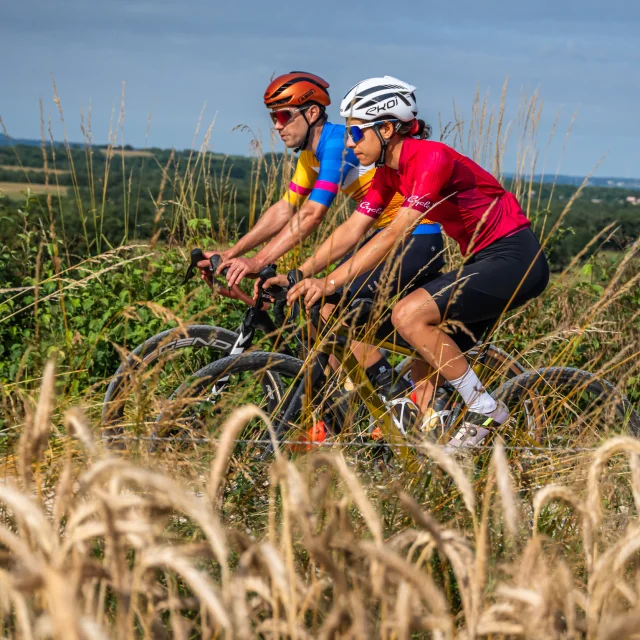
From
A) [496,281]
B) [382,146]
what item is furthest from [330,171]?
[496,281]

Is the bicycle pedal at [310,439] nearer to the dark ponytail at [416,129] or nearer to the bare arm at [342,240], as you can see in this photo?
the bare arm at [342,240]

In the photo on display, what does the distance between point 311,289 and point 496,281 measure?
32.3 inches

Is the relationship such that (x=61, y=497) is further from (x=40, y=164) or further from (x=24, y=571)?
(x=40, y=164)

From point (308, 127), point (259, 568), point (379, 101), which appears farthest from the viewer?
point (308, 127)

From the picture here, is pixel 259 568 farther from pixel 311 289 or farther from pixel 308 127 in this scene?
pixel 308 127

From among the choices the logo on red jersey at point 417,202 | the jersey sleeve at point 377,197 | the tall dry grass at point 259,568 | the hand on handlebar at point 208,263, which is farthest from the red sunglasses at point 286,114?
the tall dry grass at point 259,568

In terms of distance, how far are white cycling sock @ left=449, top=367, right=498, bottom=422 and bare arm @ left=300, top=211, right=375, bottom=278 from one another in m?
0.77

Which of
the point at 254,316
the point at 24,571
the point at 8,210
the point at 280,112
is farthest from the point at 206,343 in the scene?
the point at 24,571

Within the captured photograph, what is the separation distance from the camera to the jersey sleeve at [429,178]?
140 inches

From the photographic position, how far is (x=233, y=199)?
663 cm

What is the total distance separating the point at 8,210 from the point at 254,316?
2483 mm

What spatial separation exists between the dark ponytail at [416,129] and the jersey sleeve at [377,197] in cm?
22

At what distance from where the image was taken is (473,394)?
369 cm

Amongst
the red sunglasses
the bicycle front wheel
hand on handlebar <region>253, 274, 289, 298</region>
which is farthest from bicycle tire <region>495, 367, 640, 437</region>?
the red sunglasses
